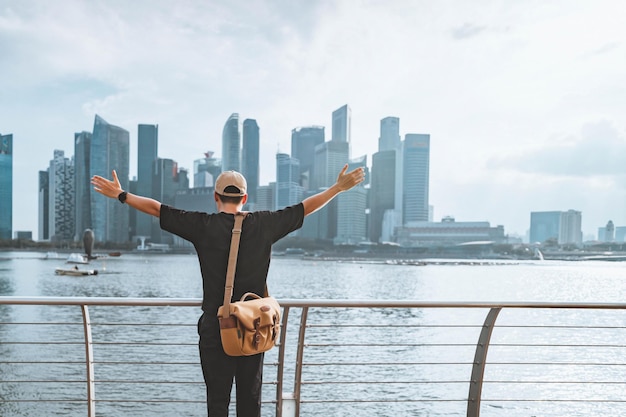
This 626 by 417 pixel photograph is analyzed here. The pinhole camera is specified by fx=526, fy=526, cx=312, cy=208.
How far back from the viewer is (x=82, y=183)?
151 metres

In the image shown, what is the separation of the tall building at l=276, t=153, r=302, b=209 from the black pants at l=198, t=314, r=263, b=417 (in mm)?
160467

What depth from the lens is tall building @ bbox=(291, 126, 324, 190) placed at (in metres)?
186

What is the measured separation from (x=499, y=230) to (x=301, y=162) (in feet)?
243

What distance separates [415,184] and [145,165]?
95575 millimetres

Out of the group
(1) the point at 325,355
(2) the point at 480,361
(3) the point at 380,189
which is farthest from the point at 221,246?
(3) the point at 380,189

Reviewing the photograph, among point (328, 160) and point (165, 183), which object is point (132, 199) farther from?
point (328, 160)

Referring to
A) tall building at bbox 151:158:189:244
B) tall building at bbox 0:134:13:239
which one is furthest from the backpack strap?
tall building at bbox 0:134:13:239

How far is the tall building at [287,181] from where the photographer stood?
16725cm

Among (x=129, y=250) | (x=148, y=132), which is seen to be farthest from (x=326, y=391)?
(x=148, y=132)

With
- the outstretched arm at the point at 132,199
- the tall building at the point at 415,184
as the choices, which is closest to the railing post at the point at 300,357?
the outstretched arm at the point at 132,199

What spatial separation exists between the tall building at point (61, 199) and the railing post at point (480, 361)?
6048 inches

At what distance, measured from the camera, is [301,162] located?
619 ft

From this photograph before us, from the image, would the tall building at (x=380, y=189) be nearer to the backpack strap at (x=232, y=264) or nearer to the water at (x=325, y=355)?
the water at (x=325, y=355)

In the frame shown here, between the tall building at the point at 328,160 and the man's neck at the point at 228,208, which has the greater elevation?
the tall building at the point at 328,160
